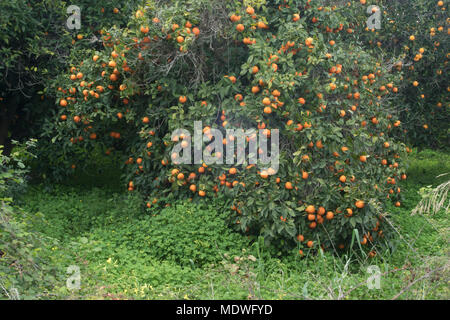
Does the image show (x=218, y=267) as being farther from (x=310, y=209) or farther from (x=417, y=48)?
(x=417, y=48)

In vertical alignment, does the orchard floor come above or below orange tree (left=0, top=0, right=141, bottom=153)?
below

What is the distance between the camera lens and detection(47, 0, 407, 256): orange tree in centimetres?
449

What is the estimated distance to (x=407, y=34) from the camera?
276 inches

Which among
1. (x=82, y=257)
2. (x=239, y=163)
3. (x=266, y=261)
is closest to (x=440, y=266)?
(x=266, y=261)

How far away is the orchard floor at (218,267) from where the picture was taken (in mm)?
3408

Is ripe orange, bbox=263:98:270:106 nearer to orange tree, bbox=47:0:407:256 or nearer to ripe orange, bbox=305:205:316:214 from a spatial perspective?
orange tree, bbox=47:0:407:256

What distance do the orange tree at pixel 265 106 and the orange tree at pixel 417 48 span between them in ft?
5.37

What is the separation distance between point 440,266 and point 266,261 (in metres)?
1.45

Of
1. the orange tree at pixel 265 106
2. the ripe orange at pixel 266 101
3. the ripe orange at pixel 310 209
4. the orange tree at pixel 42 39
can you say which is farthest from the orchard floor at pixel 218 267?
the orange tree at pixel 42 39

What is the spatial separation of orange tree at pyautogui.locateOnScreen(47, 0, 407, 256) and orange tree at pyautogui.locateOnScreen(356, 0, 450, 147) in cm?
164

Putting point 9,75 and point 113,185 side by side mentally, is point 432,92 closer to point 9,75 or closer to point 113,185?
point 113,185

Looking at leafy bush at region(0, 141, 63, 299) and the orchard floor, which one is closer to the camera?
leafy bush at region(0, 141, 63, 299)

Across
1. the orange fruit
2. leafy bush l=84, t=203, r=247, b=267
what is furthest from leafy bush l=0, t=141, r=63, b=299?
the orange fruit

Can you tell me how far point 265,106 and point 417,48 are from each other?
11.2 feet
